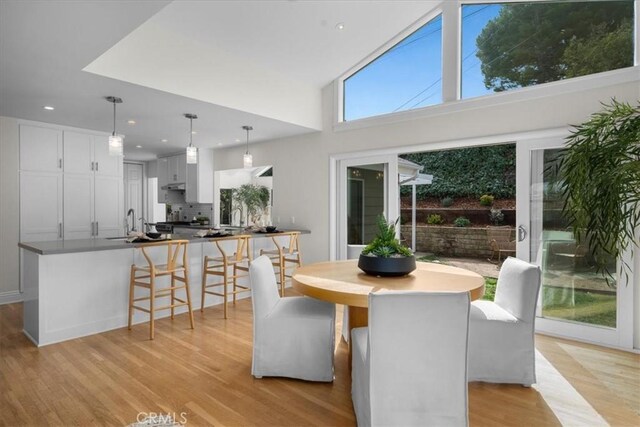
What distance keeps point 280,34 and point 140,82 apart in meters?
1.64

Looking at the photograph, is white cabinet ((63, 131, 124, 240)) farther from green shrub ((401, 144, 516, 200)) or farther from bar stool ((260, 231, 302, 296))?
green shrub ((401, 144, 516, 200))

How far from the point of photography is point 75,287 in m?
3.46

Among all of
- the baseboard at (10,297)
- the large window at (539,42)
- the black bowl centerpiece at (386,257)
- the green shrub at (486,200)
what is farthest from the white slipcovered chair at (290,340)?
the green shrub at (486,200)

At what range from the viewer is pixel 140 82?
3410 millimetres

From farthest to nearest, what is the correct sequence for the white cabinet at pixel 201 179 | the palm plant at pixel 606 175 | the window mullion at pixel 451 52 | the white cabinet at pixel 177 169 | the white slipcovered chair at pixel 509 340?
the white cabinet at pixel 177 169
the white cabinet at pixel 201 179
the window mullion at pixel 451 52
the white slipcovered chair at pixel 509 340
the palm plant at pixel 606 175

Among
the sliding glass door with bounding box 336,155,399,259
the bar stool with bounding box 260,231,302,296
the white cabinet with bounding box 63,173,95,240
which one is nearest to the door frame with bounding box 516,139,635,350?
the sliding glass door with bounding box 336,155,399,259

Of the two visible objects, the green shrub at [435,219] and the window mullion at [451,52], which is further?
the green shrub at [435,219]

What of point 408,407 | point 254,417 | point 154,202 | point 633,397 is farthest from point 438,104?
point 154,202

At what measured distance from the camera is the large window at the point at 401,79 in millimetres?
4461

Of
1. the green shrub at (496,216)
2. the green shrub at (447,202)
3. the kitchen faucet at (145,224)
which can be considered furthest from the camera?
the green shrub at (447,202)

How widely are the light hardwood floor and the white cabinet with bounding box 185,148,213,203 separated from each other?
418 cm

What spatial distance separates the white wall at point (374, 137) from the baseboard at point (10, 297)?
3722 millimetres

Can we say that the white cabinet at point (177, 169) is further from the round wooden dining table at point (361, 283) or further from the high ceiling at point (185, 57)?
the round wooden dining table at point (361, 283)

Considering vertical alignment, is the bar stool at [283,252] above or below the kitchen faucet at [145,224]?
below
